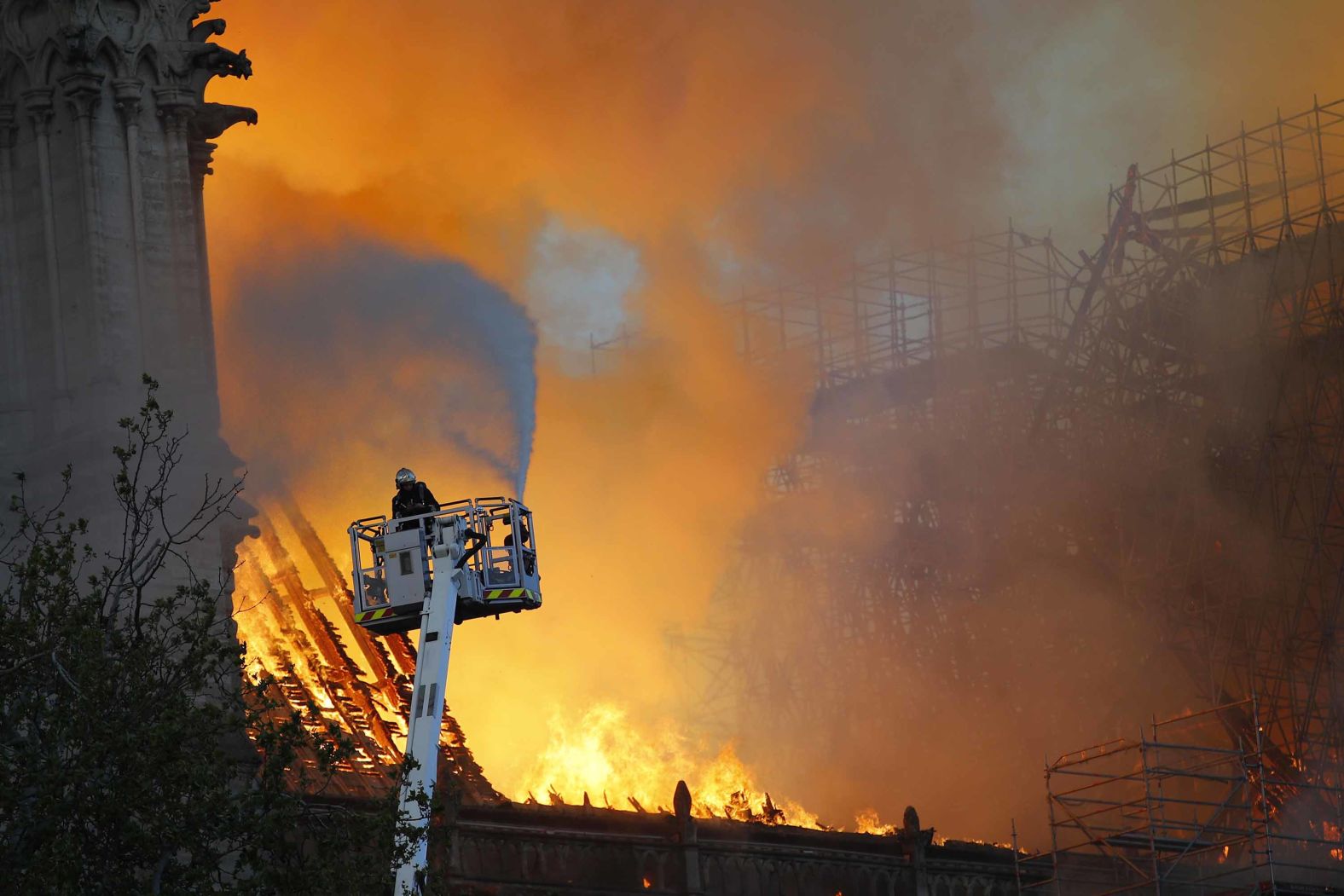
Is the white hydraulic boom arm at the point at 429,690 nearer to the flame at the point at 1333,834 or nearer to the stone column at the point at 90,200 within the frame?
the stone column at the point at 90,200

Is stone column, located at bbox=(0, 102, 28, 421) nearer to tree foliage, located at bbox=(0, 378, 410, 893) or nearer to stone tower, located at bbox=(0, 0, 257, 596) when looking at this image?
stone tower, located at bbox=(0, 0, 257, 596)

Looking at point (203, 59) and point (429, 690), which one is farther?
point (203, 59)

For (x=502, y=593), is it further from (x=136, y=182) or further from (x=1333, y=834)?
(x=1333, y=834)

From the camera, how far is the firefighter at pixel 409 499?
24828mm

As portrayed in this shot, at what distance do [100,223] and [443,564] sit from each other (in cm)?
1111

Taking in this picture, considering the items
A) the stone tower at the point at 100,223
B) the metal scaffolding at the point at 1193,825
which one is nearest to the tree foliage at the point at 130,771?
the stone tower at the point at 100,223

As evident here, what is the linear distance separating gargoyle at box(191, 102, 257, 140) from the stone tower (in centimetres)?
9

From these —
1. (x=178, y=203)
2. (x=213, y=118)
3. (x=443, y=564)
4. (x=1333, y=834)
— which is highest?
(x=213, y=118)

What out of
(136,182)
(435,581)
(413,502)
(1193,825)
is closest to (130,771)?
(435,581)

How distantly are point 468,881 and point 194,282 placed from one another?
30.7ft

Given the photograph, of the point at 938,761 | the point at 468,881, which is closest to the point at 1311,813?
the point at 938,761

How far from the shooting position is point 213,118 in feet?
112

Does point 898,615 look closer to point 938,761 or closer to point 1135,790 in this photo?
point 938,761

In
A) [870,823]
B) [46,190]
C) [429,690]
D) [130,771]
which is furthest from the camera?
[870,823]
